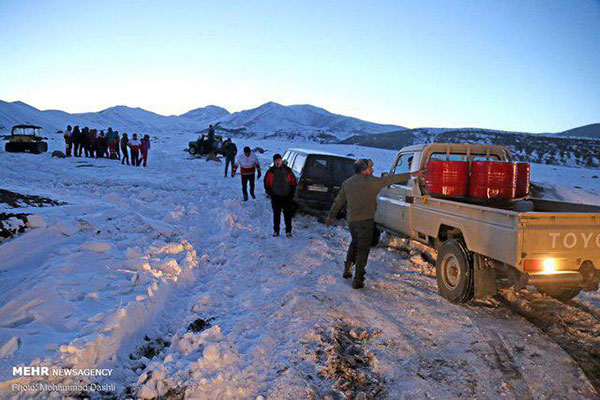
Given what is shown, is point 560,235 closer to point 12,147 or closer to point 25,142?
point 25,142

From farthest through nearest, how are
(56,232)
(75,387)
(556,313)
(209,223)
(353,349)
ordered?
(209,223), (56,232), (556,313), (353,349), (75,387)

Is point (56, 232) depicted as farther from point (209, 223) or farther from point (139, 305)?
point (209, 223)

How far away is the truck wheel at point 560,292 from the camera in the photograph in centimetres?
502

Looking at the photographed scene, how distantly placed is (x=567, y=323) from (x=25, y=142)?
29339 mm

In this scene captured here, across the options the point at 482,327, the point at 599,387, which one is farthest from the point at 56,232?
the point at 599,387

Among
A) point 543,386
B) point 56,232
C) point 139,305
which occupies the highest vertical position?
point 56,232

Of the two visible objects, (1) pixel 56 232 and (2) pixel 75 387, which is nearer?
(2) pixel 75 387

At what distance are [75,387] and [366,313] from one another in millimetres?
3014

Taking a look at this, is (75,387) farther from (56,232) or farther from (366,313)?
(56,232)

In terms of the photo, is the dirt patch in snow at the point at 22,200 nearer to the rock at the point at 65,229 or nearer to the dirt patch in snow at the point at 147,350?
the rock at the point at 65,229

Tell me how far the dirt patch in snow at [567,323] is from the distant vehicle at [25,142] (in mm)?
28272

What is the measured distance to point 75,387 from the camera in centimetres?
300

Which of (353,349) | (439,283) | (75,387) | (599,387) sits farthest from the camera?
(439,283)

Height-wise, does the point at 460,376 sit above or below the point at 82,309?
below
